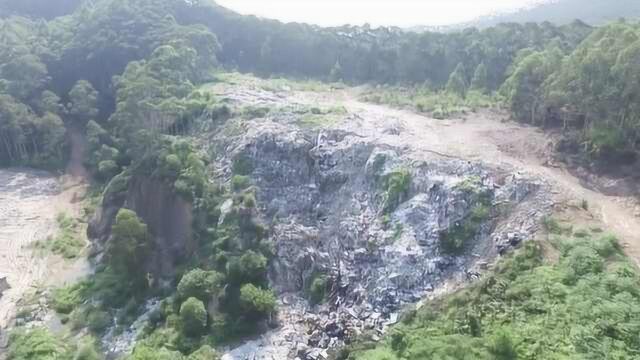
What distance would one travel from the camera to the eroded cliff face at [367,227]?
34.8m

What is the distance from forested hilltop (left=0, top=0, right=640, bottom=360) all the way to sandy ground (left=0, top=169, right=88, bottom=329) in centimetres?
305

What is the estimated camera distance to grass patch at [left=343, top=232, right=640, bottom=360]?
25.9 m

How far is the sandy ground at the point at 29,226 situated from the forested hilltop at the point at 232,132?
9.99ft

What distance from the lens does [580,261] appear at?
96.9 feet

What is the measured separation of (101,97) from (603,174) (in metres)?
Result: 64.8

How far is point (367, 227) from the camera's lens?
40500mm

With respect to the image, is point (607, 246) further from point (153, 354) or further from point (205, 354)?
point (153, 354)

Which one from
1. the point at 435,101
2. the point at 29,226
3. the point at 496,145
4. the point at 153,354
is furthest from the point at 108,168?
the point at 496,145

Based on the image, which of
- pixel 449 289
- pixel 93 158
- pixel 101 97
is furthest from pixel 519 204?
pixel 101 97

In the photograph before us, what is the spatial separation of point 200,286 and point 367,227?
38.4 feet

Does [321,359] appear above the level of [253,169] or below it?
below

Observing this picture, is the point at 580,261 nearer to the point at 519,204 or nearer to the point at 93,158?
the point at 519,204

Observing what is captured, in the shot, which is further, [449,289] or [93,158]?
[93,158]

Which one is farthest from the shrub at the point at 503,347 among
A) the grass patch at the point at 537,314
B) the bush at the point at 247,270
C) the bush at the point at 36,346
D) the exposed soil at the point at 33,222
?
the exposed soil at the point at 33,222
